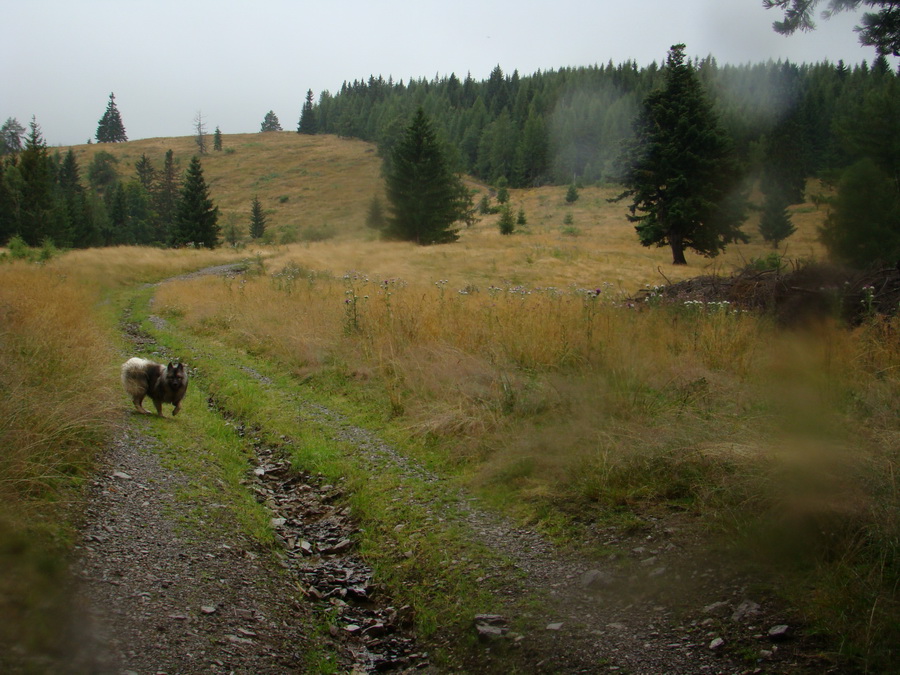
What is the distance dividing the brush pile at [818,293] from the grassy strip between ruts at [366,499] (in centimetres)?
559

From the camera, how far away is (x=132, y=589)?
342 cm

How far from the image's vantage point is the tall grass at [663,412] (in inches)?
137

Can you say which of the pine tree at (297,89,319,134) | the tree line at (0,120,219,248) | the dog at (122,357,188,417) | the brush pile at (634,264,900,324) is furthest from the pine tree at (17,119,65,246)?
the pine tree at (297,89,319,134)

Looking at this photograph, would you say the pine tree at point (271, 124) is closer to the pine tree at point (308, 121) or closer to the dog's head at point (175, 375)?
the pine tree at point (308, 121)

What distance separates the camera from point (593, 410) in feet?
19.9

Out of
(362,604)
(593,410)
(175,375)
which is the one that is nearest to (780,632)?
(362,604)

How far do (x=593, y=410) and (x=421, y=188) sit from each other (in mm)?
38178

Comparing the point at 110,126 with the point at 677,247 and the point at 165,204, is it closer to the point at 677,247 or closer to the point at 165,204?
the point at 165,204

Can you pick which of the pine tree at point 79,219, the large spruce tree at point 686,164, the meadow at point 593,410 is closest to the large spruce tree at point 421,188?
the large spruce tree at point 686,164

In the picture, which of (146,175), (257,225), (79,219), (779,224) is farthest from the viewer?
(146,175)

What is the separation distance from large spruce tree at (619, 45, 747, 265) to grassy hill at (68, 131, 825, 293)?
5.65 ft

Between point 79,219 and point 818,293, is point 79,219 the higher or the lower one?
the higher one

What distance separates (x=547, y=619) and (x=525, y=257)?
2947 cm

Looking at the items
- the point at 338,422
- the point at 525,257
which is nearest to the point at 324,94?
the point at 525,257
